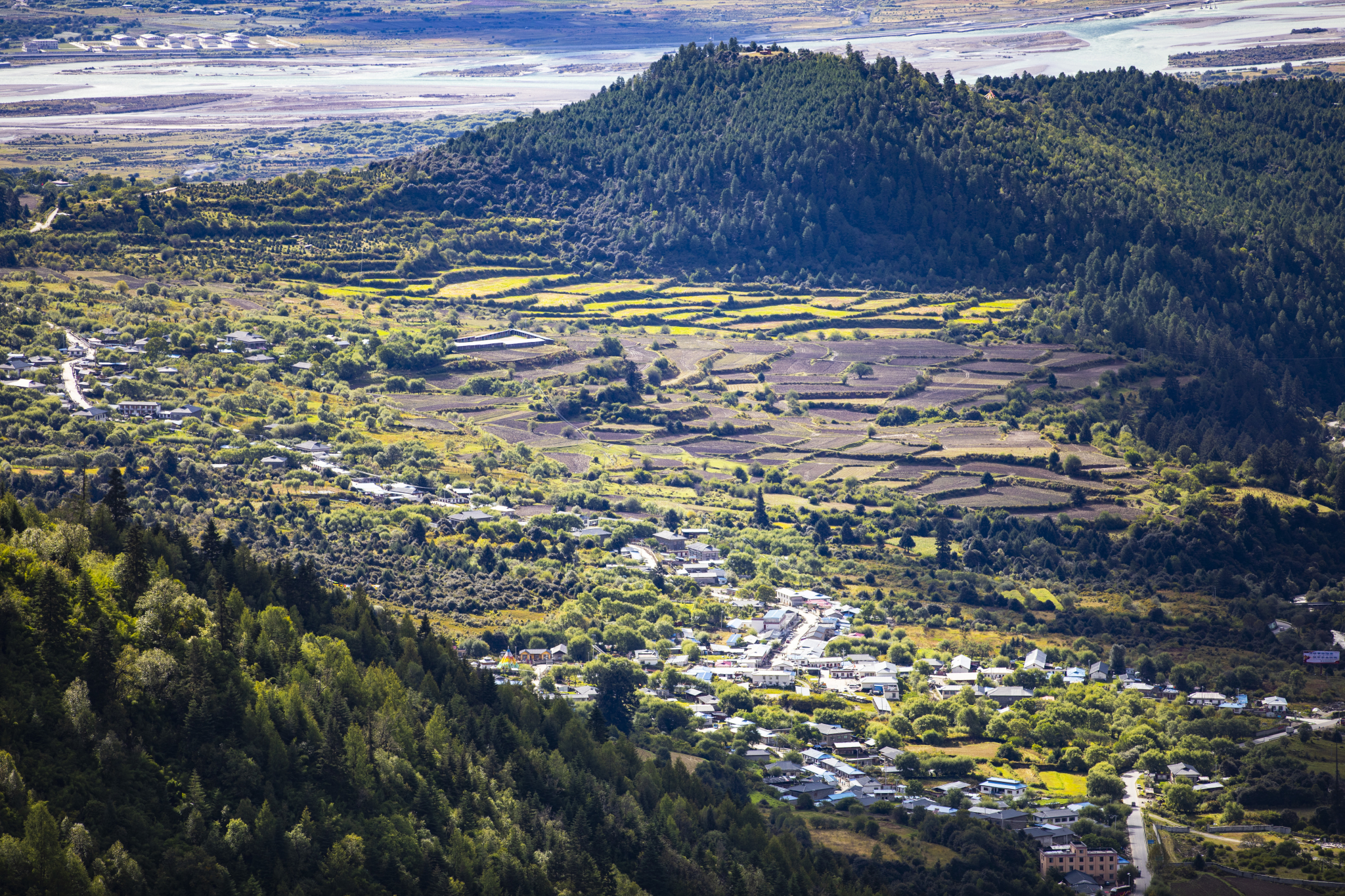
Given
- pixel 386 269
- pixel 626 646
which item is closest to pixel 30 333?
pixel 386 269

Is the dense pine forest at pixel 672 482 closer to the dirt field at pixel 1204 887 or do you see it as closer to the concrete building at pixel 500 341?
the dirt field at pixel 1204 887

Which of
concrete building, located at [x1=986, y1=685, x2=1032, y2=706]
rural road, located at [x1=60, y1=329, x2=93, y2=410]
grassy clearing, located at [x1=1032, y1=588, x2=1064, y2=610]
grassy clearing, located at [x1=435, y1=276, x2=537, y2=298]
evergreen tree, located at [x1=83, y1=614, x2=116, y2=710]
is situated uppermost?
evergreen tree, located at [x1=83, y1=614, x2=116, y2=710]

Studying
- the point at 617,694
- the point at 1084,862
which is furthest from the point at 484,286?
the point at 1084,862

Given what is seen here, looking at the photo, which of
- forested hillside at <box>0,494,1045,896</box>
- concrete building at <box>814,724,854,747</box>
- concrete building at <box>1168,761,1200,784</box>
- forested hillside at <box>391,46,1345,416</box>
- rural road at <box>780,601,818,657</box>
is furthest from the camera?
forested hillside at <box>391,46,1345,416</box>

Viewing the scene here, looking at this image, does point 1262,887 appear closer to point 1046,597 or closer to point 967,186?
point 1046,597

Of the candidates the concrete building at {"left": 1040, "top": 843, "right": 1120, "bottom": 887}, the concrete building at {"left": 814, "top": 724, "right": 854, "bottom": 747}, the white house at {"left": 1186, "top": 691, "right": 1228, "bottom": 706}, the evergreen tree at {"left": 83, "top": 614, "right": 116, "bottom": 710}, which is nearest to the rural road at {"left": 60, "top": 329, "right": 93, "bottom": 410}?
the concrete building at {"left": 814, "top": 724, "right": 854, "bottom": 747}

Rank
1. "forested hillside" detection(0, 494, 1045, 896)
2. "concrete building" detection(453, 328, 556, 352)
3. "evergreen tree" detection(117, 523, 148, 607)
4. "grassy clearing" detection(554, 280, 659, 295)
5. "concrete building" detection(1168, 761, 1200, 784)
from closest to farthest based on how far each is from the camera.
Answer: "forested hillside" detection(0, 494, 1045, 896)
"evergreen tree" detection(117, 523, 148, 607)
"concrete building" detection(1168, 761, 1200, 784)
"concrete building" detection(453, 328, 556, 352)
"grassy clearing" detection(554, 280, 659, 295)

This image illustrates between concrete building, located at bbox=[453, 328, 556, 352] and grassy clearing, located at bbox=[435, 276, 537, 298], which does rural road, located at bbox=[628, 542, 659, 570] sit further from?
grassy clearing, located at bbox=[435, 276, 537, 298]

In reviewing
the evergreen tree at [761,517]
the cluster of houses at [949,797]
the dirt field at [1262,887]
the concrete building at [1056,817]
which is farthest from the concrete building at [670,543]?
the dirt field at [1262,887]
